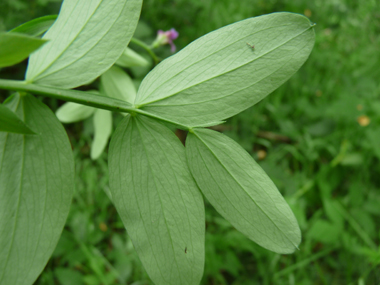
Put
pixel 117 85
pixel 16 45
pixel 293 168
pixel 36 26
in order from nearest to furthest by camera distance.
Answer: pixel 16 45 < pixel 36 26 < pixel 117 85 < pixel 293 168

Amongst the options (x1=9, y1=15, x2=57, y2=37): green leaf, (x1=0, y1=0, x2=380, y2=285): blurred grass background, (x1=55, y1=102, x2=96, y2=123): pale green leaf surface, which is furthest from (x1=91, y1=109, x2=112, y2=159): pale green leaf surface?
(x1=0, y1=0, x2=380, y2=285): blurred grass background

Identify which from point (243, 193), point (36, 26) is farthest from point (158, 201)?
point (36, 26)

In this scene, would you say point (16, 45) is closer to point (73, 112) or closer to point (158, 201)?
point (158, 201)

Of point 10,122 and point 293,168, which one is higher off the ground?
point 10,122

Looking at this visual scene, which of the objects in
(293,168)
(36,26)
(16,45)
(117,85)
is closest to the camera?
(16,45)

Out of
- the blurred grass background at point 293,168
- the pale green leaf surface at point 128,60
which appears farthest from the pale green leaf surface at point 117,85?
the blurred grass background at point 293,168

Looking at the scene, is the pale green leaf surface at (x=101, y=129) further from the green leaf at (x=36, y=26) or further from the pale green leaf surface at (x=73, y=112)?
the green leaf at (x=36, y=26)

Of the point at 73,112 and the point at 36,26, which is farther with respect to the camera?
the point at 73,112

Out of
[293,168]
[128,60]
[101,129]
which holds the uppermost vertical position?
[128,60]

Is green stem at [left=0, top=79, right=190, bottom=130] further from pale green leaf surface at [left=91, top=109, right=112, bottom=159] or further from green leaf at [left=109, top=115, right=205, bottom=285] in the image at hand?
pale green leaf surface at [left=91, top=109, right=112, bottom=159]
